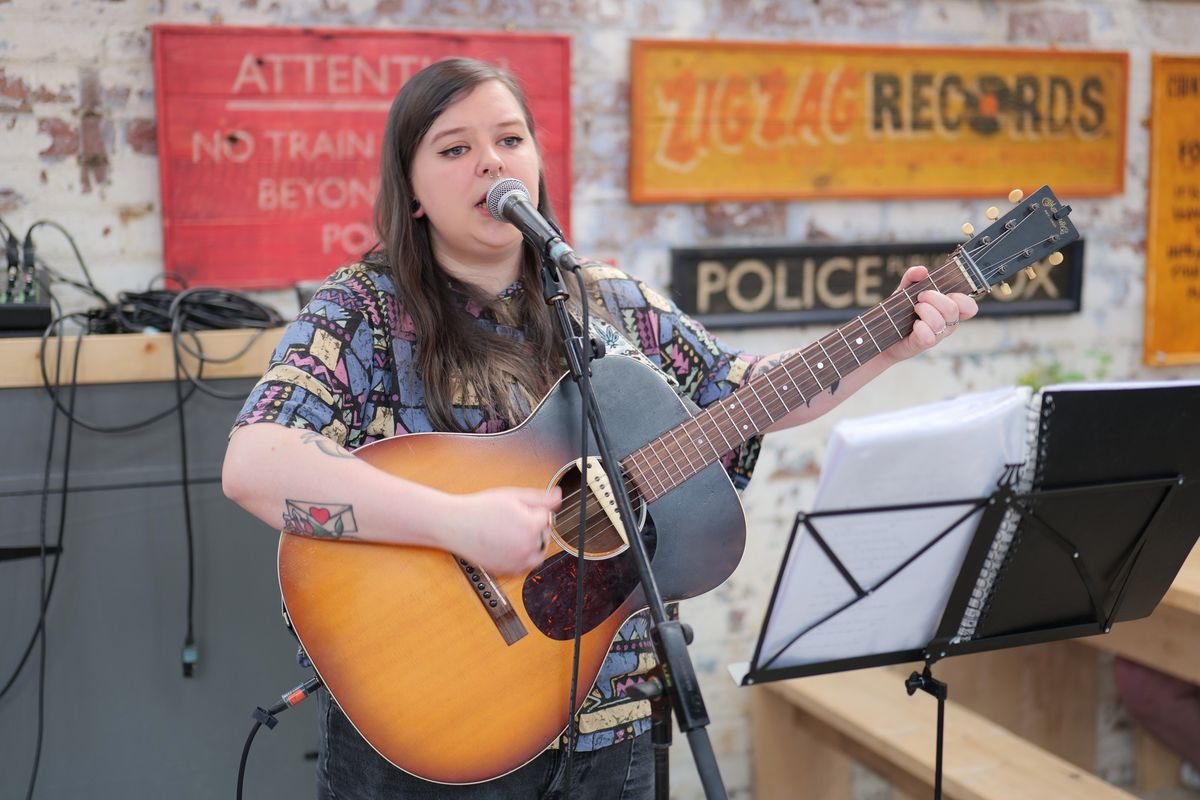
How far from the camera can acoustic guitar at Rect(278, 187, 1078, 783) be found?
1.40 m

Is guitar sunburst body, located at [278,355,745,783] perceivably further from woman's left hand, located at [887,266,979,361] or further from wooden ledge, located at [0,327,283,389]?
wooden ledge, located at [0,327,283,389]

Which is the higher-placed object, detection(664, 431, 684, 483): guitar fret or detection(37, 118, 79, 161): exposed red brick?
detection(37, 118, 79, 161): exposed red brick

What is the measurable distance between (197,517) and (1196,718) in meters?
2.63

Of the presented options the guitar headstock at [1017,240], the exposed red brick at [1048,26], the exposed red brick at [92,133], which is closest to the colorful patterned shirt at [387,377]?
the guitar headstock at [1017,240]

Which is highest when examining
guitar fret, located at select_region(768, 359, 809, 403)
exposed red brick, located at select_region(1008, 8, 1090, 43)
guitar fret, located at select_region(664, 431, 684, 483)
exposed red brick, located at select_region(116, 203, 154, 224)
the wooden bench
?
exposed red brick, located at select_region(1008, 8, 1090, 43)

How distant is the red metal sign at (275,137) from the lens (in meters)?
2.34

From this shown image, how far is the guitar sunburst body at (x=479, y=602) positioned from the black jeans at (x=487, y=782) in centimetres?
Result: 5

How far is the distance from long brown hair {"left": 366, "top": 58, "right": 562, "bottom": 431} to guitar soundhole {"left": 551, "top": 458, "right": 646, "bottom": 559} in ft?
0.42

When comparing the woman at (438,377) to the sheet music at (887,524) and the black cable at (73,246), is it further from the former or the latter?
the black cable at (73,246)

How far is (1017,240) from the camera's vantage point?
156cm

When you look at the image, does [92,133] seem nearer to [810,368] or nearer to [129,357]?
[129,357]

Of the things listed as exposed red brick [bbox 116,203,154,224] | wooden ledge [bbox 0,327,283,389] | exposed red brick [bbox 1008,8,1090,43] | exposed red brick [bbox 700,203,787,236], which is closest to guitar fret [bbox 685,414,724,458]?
wooden ledge [bbox 0,327,283,389]

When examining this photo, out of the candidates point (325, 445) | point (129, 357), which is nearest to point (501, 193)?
point (325, 445)

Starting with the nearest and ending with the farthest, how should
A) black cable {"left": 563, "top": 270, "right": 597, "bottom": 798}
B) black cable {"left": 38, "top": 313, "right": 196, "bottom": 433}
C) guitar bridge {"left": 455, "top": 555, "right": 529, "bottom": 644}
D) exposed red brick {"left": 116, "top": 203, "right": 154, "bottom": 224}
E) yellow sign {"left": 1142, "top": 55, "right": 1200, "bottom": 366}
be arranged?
black cable {"left": 563, "top": 270, "right": 597, "bottom": 798} < guitar bridge {"left": 455, "top": 555, "right": 529, "bottom": 644} < black cable {"left": 38, "top": 313, "right": 196, "bottom": 433} < exposed red brick {"left": 116, "top": 203, "right": 154, "bottom": 224} < yellow sign {"left": 1142, "top": 55, "right": 1200, "bottom": 366}
